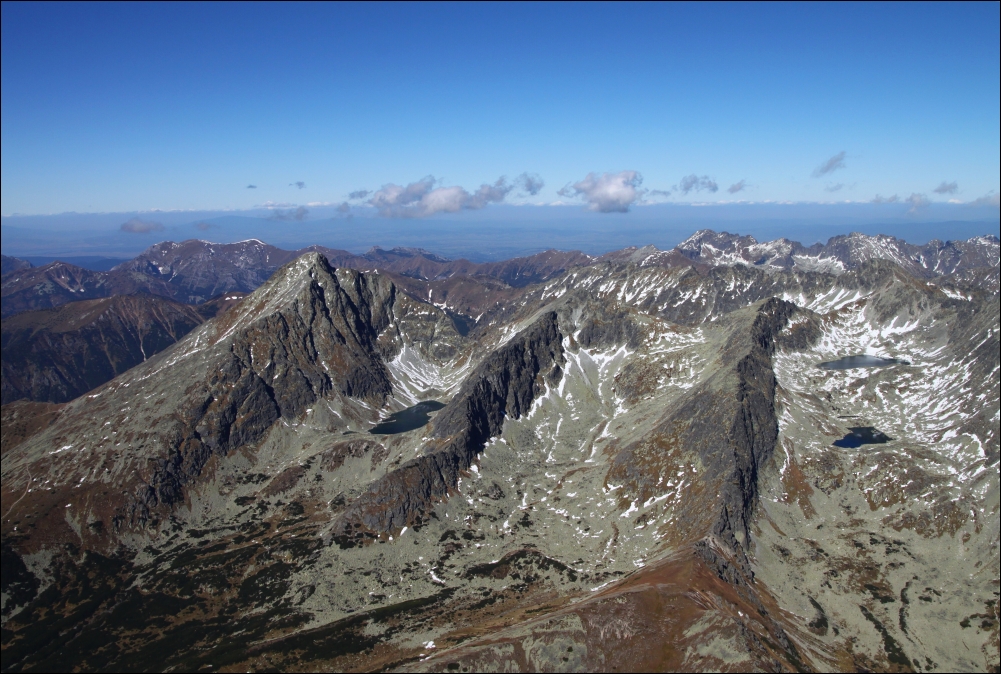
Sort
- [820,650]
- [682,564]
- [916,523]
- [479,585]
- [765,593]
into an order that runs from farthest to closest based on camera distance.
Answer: [916,523] < [479,585] < [765,593] < [682,564] < [820,650]

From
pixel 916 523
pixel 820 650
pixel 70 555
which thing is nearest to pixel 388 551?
pixel 70 555

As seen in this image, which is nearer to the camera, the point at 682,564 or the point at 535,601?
the point at 682,564

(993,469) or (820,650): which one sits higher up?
(993,469)

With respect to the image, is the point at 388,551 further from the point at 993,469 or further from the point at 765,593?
the point at 993,469

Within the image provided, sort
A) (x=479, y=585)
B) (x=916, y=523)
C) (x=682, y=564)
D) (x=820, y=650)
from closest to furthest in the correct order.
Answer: (x=820, y=650), (x=682, y=564), (x=479, y=585), (x=916, y=523)

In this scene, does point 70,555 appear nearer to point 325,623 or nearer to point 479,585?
point 325,623

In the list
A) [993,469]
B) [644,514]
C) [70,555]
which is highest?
[993,469]

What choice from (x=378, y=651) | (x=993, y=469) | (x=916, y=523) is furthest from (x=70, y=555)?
(x=993, y=469)

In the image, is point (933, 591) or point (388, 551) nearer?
point (933, 591)

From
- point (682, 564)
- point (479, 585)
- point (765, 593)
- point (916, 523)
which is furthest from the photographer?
point (916, 523)
